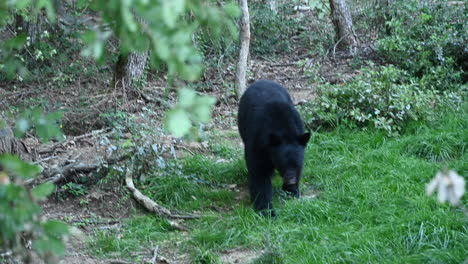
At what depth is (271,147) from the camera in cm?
678

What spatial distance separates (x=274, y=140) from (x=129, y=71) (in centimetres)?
447

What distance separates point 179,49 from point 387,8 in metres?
12.2

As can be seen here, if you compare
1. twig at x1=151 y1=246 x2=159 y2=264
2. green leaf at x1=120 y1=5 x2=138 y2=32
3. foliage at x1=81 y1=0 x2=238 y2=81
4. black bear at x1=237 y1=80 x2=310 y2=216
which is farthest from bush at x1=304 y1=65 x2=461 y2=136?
green leaf at x1=120 y1=5 x2=138 y2=32

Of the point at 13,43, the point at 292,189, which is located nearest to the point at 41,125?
the point at 13,43

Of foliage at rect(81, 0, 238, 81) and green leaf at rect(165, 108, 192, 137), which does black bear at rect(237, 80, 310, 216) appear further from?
green leaf at rect(165, 108, 192, 137)

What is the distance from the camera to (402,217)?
242 inches

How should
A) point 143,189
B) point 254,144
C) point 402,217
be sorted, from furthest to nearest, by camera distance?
point 143,189 → point 254,144 → point 402,217

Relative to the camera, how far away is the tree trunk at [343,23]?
13547 millimetres

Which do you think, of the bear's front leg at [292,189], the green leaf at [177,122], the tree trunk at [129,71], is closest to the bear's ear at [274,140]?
the bear's front leg at [292,189]

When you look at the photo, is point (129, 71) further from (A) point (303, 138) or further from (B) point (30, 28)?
(A) point (303, 138)

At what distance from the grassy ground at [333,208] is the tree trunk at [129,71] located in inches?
88.4

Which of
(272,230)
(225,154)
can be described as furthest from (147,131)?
(272,230)

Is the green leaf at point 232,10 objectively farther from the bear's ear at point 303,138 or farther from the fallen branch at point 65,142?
the fallen branch at point 65,142

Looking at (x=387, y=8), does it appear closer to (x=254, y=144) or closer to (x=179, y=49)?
(x=254, y=144)
